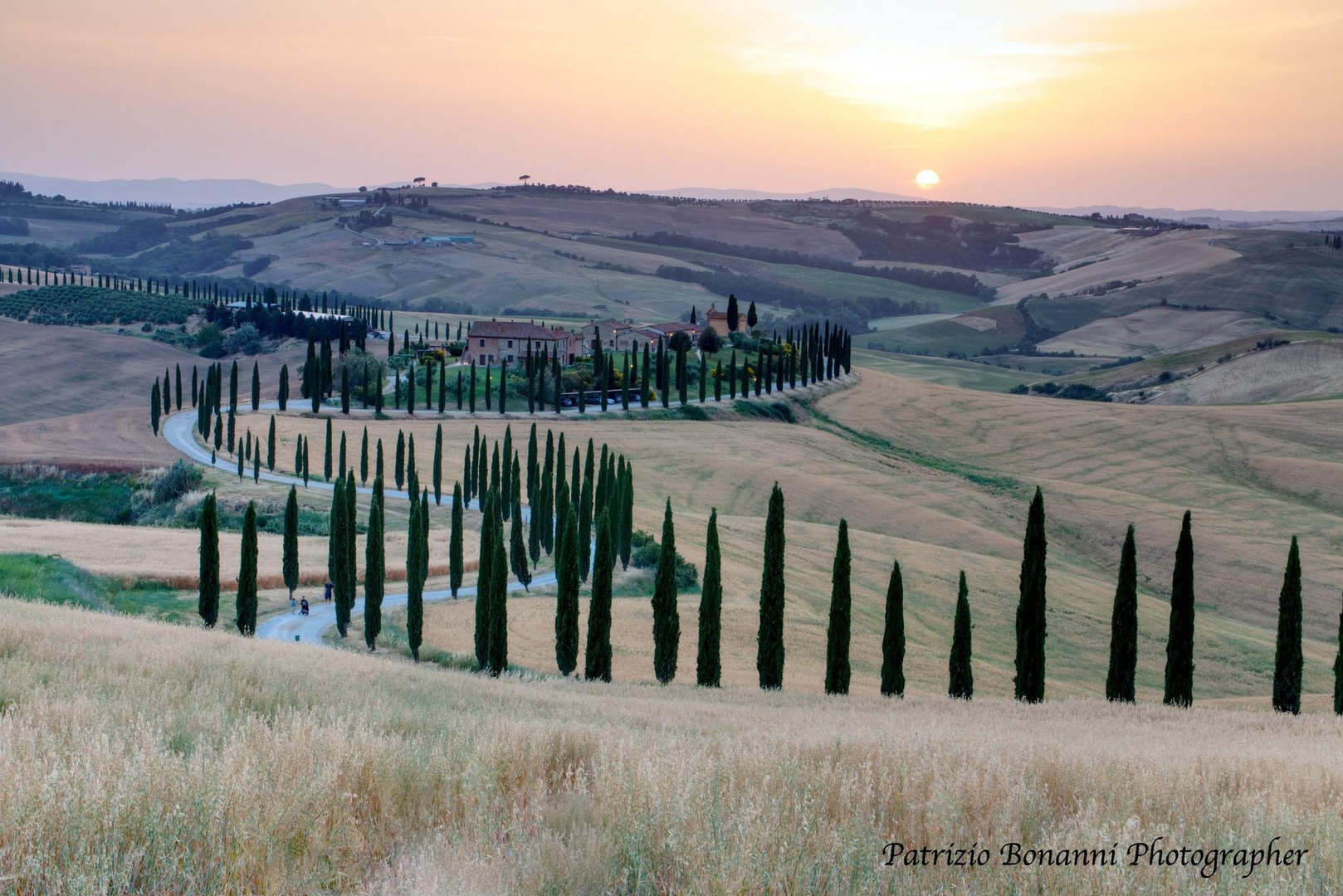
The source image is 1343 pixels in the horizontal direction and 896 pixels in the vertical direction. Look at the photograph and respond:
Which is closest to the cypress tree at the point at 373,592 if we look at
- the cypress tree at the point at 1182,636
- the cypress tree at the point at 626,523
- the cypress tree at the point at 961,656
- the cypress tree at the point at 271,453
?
the cypress tree at the point at 626,523

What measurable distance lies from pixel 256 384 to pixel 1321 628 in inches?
3495

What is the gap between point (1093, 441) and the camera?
113750 mm

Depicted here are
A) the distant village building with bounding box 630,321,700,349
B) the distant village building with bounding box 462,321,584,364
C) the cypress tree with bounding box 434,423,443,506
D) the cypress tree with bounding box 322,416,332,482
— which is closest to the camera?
the cypress tree with bounding box 434,423,443,506

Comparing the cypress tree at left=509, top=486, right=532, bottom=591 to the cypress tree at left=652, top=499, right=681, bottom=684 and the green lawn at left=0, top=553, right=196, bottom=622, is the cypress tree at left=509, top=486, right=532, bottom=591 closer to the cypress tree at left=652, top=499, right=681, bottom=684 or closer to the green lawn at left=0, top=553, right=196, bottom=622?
the green lawn at left=0, top=553, right=196, bottom=622

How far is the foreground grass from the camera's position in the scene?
21.7 ft

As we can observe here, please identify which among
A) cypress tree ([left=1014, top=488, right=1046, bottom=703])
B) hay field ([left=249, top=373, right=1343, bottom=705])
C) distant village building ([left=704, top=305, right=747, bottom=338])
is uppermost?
distant village building ([left=704, top=305, right=747, bottom=338])

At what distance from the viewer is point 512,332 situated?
136 m

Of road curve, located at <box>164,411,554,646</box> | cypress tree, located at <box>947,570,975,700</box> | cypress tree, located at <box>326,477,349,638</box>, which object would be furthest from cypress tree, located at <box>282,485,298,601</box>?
cypress tree, located at <box>947,570,975,700</box>

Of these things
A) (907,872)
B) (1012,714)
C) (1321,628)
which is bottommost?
(1321,628)

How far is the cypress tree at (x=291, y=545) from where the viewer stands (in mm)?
48219

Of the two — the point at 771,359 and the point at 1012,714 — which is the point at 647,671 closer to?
the point at 1012,714

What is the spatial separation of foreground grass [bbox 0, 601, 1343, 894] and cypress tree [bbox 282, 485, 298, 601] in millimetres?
35875

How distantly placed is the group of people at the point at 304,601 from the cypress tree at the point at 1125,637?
3054cm

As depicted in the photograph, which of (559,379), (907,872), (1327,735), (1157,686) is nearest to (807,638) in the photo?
(1157,686)
